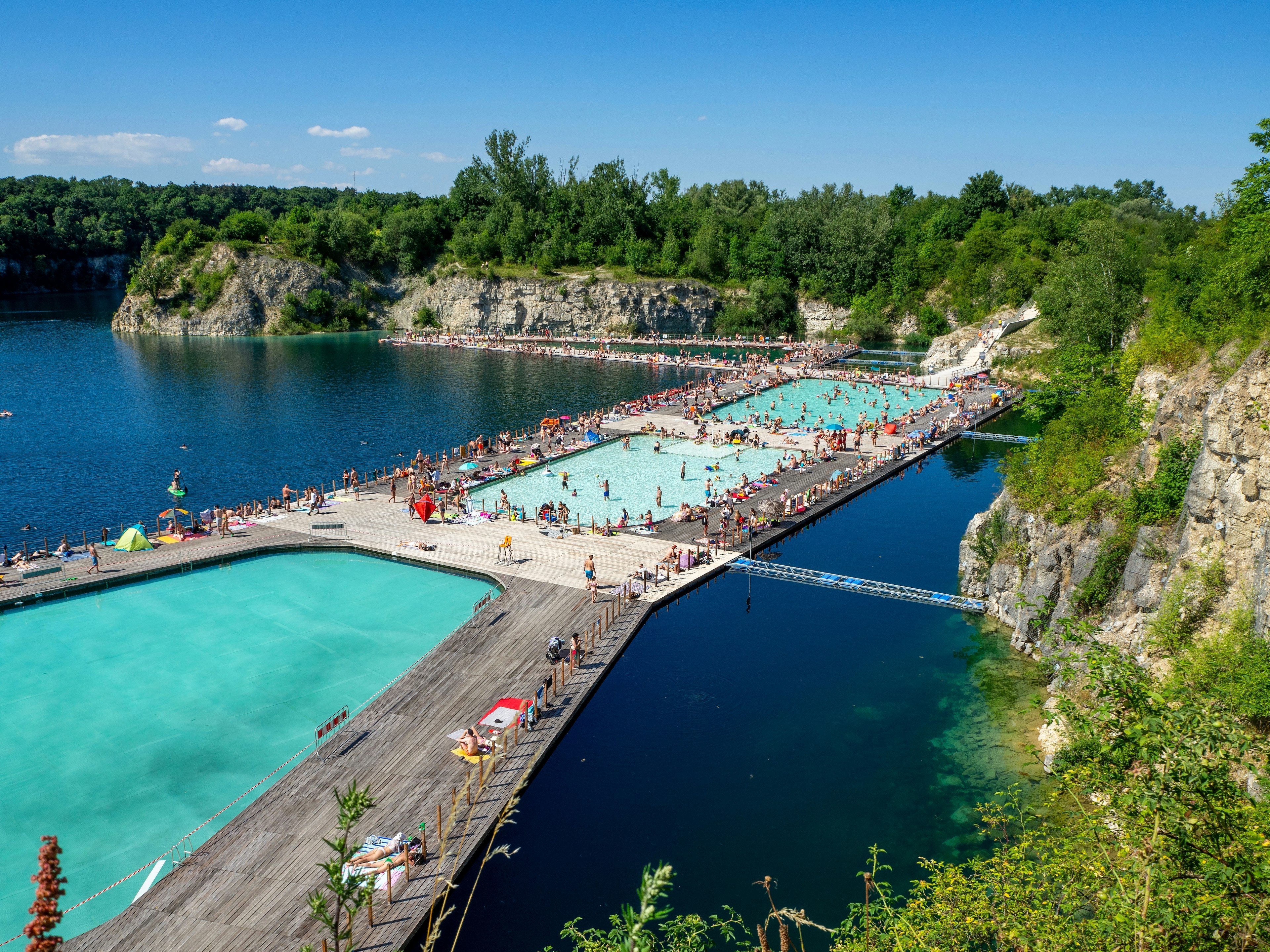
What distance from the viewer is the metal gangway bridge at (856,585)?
35.4 m

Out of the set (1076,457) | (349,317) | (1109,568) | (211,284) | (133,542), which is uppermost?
(211,284)

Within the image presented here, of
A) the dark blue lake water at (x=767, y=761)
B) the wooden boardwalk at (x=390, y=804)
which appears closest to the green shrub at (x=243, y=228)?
the wooden boardwalk at (x=390, y=804)

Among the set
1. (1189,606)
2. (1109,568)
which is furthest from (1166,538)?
(1189,606)

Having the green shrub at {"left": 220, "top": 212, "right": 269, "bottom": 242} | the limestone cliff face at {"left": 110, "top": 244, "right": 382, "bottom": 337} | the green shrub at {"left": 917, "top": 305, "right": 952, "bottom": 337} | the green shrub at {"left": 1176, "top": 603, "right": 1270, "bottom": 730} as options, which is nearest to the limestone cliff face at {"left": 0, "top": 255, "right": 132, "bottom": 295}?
the limestone cliff face at {"left": 110, "top": 244, "right": 382, "bottom": 337}

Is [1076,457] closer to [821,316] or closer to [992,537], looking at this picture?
[992,537]

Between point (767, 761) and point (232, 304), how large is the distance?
402 ft

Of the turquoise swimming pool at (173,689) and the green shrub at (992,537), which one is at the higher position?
the green shrub at (992,537)

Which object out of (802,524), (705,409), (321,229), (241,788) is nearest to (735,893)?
(241,788)

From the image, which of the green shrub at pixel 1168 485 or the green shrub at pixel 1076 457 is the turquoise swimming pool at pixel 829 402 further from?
the green shrub at pixel 1168 485

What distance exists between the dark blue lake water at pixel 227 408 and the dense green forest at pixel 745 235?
24.0m

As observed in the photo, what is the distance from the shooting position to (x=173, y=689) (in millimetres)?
27703

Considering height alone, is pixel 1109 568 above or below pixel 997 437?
below

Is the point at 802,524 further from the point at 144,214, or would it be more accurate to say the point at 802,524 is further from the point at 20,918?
the point at 144,214

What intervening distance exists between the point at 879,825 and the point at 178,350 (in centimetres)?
11193
